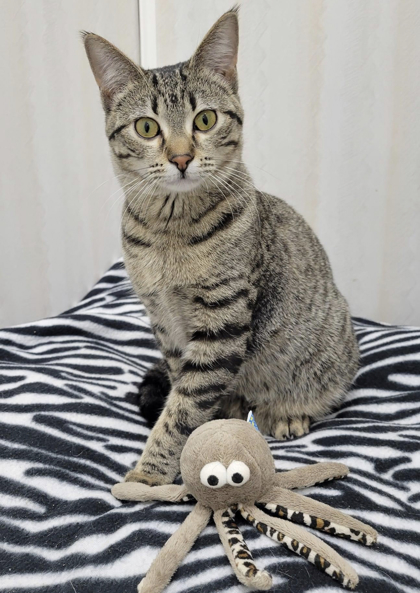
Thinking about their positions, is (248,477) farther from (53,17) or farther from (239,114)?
(53,17)

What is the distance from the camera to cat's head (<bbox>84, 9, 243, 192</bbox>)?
98 cm

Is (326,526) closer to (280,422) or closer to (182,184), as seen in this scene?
(280,422)

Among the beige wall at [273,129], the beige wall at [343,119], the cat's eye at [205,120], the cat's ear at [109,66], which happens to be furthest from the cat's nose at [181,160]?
the beige wall at [343,119]

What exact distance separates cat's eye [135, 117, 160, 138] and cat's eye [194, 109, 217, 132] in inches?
3.1

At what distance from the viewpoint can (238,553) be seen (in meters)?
0.75

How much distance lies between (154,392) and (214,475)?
0.54 meters

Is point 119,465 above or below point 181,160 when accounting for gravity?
below

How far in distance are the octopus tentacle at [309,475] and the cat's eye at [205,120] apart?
0.66 meters

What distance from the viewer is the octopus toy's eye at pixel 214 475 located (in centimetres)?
77

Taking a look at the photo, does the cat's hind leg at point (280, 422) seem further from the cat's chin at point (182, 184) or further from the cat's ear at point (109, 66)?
the cat's ear at point (109, 66)

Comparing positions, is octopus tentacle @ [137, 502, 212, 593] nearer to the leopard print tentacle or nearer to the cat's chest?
the leopard print tentacle

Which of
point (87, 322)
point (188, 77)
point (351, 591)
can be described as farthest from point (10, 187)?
point (351, 591)

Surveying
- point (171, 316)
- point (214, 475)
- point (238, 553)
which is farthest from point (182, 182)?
point (238, 553)

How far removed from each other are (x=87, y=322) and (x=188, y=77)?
93 centimetres
